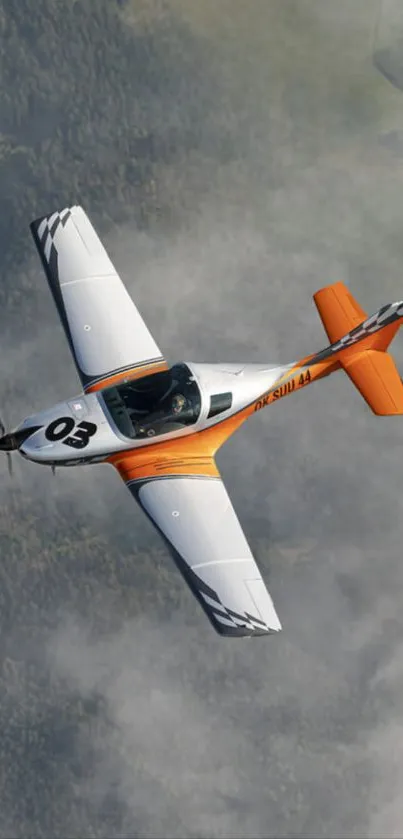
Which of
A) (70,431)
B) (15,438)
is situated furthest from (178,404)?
(15,438)

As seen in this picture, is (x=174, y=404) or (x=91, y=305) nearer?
(x=174, y=404)

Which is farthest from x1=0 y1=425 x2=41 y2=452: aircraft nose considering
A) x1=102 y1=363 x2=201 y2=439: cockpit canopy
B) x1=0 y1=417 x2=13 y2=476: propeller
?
x1=102 y1=363 x2=201 y2=439: cockpit canopy

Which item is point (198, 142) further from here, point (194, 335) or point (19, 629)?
point (19, 629)

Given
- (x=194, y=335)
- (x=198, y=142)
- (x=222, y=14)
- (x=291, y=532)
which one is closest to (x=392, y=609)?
(x=291, y=532)

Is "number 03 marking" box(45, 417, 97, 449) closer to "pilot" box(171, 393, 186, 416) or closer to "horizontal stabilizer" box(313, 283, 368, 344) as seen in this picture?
"pilot" box(171, 393, 186, 416)

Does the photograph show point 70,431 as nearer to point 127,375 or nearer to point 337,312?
point 127,375
